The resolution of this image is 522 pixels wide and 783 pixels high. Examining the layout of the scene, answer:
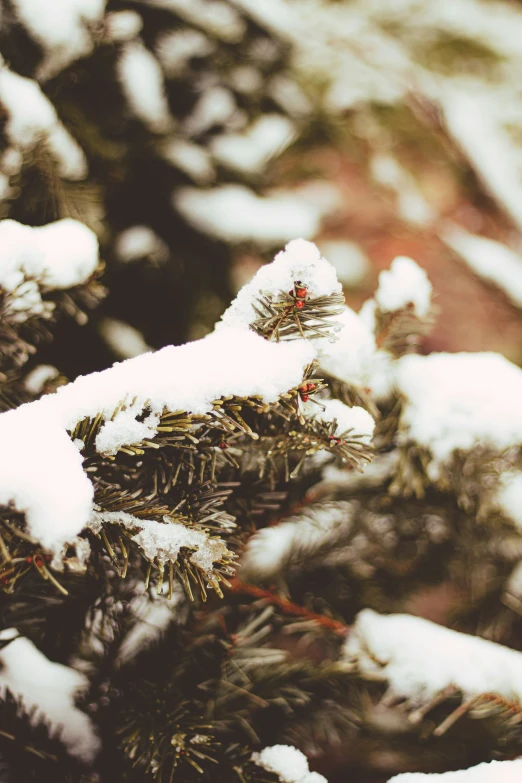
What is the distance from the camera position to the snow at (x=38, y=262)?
692mm

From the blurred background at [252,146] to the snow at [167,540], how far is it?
1.62 ft

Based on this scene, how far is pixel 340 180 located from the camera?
2.59 meters

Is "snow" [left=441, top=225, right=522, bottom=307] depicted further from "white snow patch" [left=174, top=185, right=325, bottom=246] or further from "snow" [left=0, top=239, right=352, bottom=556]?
"snow" [left=0, top=239, right=352, bottom=556]

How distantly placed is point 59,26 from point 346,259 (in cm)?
149

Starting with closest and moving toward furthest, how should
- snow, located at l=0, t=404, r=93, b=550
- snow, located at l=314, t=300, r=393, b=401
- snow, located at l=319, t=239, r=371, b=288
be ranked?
1. snow, located at l=0, t=404, r=93, b=550
2. snow, located at l=314, t=300, r=393, b=401
3. snow, located at l=319, t=239, r=371, b=288

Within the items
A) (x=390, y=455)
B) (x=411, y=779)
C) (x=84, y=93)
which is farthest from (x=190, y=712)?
(x=84, y=93)

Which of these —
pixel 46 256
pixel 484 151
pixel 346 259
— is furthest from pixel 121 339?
pixel 484 151

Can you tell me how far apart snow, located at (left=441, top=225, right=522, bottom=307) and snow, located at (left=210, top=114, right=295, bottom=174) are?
3.38 feet

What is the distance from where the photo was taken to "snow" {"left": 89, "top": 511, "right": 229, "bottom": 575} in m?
0.52

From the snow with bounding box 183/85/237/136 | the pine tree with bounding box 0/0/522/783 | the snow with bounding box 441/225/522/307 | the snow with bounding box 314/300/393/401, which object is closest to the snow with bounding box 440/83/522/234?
the snow with bounding box 441/225/522/307

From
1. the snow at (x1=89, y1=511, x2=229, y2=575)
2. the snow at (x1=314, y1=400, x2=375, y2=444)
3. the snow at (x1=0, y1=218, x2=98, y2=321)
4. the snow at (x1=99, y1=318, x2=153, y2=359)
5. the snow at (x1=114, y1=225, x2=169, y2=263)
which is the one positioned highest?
the snow at (x1=0, y1=218, x2=98, y2=321)

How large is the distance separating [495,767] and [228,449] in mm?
530

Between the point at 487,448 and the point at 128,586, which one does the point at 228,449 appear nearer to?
the point at 128,586

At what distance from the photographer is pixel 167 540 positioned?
53 cm
